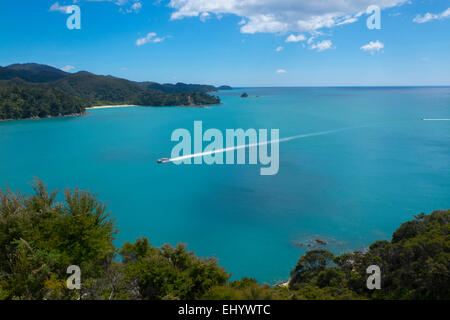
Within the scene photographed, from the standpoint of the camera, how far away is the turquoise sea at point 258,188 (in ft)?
67.9

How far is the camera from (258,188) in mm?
29938

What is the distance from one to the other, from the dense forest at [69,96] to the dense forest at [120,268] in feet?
289

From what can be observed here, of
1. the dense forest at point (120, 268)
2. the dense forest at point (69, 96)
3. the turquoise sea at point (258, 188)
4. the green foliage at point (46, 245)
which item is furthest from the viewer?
the dense forest at point (69, 96)

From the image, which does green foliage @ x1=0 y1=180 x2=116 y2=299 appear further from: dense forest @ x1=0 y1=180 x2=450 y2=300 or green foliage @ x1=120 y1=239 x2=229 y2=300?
green foliage @ x1=120 y1=239 x2=229 y2=300

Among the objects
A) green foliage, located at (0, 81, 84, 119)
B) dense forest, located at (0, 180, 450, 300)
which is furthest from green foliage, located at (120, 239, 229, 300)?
green foliage, located at (0, 81, 84, 119)

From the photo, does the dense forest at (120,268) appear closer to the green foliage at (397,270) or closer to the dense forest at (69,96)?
the green foliage at (397,270)

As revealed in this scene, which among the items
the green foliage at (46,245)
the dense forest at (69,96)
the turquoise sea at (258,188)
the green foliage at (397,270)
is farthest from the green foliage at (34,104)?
the green foliage at (397,270)

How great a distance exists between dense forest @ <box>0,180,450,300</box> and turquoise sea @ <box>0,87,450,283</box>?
20.7ft

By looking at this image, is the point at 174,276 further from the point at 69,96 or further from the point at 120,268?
the point at 69,96

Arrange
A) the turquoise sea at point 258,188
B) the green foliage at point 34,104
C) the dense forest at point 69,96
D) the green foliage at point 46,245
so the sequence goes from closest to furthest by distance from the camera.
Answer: the green foliage at point 46,245, the turquoise sea at point 258,188, the green foliage at point 34,104, the dense forest at point 69,96

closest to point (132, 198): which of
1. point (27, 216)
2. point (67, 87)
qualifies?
point (27, 216)
